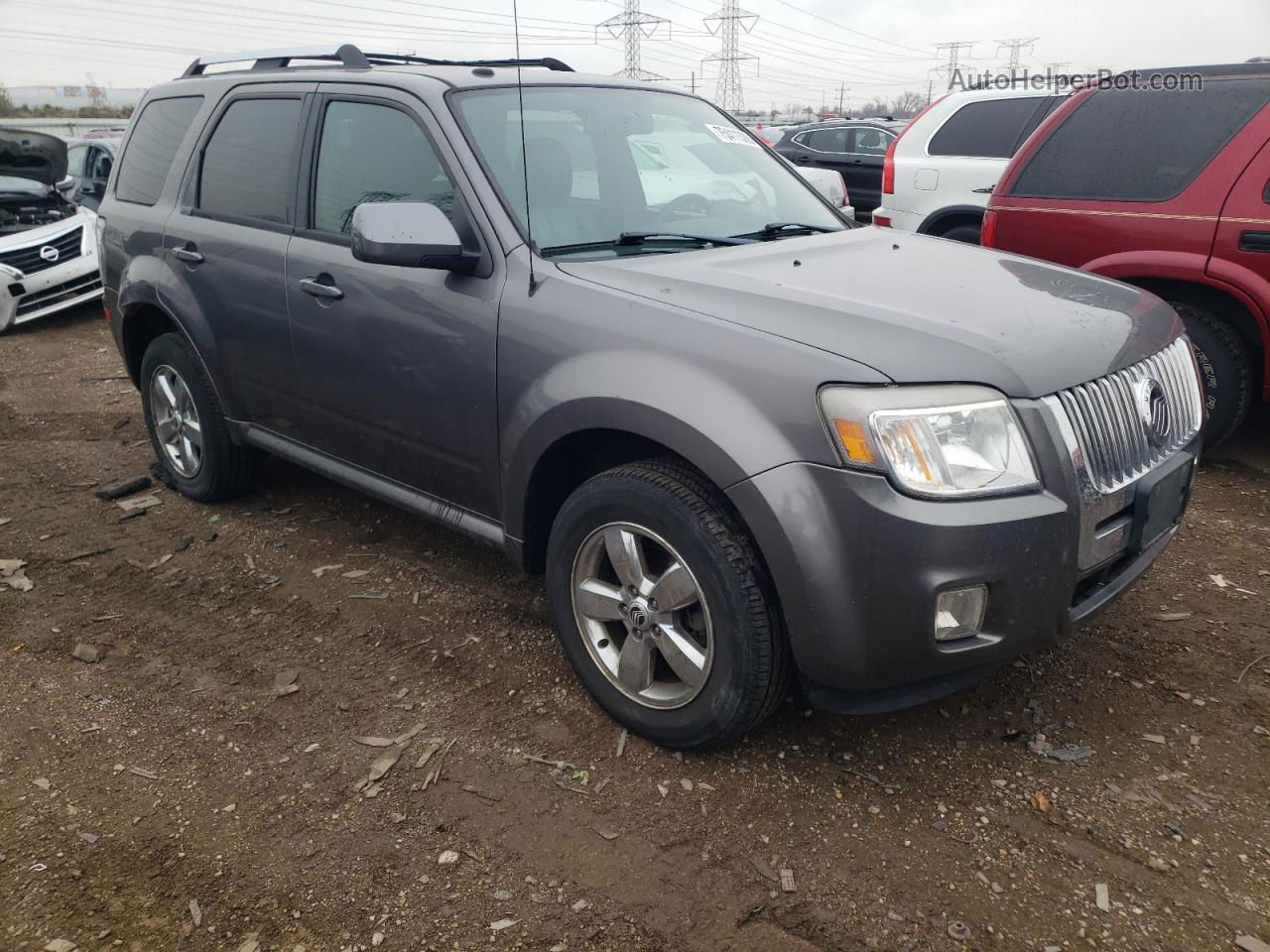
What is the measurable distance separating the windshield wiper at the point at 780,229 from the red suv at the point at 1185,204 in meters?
2.17

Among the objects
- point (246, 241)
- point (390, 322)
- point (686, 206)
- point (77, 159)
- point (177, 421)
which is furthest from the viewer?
point (77, 159)

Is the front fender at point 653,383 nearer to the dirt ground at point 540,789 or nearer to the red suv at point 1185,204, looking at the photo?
the dirt ground at point 540,789

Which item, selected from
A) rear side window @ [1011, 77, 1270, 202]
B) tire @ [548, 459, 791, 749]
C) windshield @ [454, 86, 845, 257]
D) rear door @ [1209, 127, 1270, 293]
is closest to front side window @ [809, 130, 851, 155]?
rear side window @ [1011, 77, 1270, 202]

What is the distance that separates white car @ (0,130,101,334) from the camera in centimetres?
913

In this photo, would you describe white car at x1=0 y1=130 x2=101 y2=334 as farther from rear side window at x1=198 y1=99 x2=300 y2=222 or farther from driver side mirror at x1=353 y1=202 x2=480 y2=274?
driver side mirror at x1=353 y1=202 x2=480 y2=274

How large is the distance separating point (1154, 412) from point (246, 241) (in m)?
3.25

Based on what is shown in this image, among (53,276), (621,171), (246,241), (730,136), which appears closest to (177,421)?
(246,241)

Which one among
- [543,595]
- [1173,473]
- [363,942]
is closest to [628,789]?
[363,942]

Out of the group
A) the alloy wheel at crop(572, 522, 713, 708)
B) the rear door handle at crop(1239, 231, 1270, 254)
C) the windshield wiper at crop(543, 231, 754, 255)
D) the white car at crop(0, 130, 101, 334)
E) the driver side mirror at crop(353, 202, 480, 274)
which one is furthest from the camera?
the white car at crop(0, 130, 101, 334)

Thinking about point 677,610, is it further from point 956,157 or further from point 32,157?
point 32,157

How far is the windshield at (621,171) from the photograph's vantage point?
309 centimetres

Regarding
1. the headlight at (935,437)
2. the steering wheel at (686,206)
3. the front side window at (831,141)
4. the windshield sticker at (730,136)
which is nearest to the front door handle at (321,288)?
the steering wheel at (686,206)

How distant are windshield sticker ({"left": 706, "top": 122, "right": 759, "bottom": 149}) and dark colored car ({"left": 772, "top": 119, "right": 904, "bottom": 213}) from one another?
9209mm

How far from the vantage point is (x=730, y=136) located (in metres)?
3.88
